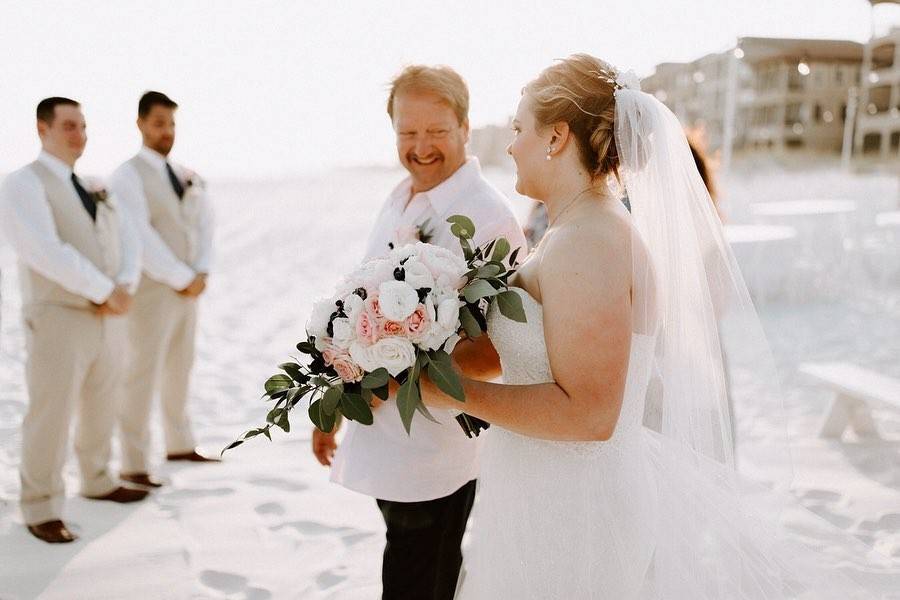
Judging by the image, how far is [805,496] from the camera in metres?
4.64

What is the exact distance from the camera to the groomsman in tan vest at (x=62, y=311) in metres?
4.15

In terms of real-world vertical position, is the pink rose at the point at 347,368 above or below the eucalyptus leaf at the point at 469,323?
below

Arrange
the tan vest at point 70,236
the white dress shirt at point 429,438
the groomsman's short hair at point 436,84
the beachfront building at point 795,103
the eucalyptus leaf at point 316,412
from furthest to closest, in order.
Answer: the beachfront building at point 795,103 → the tan vest at point 70,236 → the groomsman's short hair at point 436,84 → the white dress shirt at point 429,438 → the eucalyptus leaf at point 316,412

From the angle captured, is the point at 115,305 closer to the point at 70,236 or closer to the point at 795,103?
the point at 70,236

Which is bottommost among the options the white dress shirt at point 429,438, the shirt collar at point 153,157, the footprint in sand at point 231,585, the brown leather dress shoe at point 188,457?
the brown leather dress shoe at point 188,457

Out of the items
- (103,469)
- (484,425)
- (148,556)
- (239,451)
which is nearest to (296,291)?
(239,451)

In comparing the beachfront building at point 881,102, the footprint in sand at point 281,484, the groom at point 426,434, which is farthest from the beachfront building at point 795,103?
the groom at point 426,434

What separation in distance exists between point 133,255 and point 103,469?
131 cm

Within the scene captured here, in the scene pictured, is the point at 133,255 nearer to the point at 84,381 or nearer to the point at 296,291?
the point at 84,381

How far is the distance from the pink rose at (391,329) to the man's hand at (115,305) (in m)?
3.01

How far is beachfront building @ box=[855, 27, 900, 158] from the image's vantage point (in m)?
29.3

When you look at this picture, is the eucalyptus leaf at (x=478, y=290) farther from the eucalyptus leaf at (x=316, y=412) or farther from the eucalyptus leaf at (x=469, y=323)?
the eucalyptus leaf at (x=316, y=412)

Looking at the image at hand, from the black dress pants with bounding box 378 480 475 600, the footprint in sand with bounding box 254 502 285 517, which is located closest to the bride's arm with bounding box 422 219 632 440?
the black dress pants with bounding box 378 480 475 600

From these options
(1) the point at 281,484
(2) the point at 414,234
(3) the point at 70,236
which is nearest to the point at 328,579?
(1) the point at 281,484
